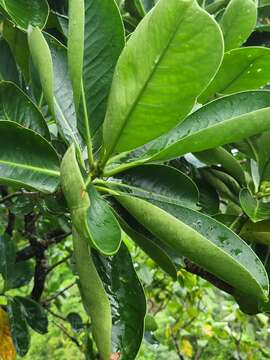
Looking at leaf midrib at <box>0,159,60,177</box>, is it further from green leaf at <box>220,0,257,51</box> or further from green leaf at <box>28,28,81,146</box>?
green leaf at <box>220,0,257,51</box>

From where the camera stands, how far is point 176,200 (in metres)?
0.82

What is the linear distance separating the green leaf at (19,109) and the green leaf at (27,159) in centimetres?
7

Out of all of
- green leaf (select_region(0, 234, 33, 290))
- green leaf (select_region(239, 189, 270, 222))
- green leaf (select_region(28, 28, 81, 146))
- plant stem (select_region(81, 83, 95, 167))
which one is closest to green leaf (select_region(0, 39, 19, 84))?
green leaf (select_region(28, 28, 81, 146))

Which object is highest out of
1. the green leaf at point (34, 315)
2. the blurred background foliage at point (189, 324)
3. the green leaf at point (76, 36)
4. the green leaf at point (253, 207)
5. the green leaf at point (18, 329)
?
the green leaf at point (76, 36)

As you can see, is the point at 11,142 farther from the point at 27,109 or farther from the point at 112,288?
the point at 112,288

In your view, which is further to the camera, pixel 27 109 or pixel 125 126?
pixel 27 109

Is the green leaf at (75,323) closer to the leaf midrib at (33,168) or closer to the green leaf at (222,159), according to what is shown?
the green leaf at (222,159)

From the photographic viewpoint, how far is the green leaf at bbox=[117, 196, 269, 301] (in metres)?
0.58

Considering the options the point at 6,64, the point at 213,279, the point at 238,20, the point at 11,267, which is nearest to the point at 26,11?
the point at 6,64

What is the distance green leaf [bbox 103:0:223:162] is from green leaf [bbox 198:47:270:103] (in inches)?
8.4

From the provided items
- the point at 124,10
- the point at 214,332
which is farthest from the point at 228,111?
the point at 214,332

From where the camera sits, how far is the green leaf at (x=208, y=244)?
1.92 feet

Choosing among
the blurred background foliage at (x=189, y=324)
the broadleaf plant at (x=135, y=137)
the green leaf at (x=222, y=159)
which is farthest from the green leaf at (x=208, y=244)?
the blurred background foliage at (x=189, y=324)

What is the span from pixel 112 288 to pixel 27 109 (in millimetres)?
292
